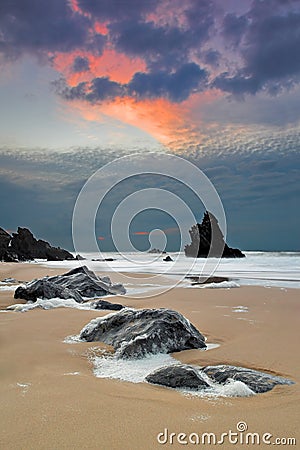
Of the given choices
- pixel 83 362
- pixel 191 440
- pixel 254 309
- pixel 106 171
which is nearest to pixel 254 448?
pixel 191 440

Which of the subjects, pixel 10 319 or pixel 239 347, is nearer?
pixel 239 347

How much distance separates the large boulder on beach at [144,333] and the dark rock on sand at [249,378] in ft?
2.20

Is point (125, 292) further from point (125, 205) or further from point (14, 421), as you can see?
point (14, 421)

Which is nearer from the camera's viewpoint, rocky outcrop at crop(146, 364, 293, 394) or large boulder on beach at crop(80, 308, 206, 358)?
rocky outcrop at crop(146, 364, 293, 394)

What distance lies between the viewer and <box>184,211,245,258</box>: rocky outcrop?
3888cm

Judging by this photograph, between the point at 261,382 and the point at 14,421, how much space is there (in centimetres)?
173

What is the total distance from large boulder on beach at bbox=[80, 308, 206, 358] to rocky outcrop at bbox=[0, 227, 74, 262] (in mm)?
37441

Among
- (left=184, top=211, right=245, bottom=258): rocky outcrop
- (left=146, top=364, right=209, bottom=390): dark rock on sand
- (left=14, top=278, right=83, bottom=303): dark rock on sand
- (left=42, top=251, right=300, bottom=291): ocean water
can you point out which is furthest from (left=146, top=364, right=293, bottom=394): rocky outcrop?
(left=184, top=211, right=245, bottom=258): rocky outcrop

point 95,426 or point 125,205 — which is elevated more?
point 125,205

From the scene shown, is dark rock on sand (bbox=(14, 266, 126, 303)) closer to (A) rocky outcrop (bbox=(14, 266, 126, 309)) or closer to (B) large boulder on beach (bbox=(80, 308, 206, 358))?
(A) rocky outcrop (bbox=(14, 266, 126, 309))

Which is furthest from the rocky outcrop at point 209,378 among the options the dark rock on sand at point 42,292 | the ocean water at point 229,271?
the ocean water at point 229,271

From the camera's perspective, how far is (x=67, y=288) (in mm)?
7816

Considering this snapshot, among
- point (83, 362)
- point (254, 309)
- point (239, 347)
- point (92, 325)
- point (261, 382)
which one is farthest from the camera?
point (254, 309)

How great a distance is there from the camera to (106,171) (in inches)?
380
